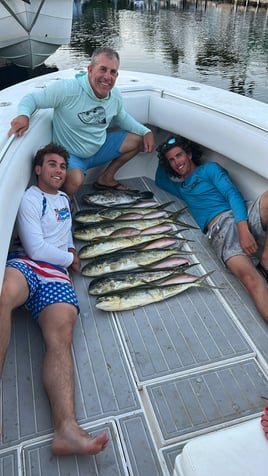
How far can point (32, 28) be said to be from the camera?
1176 centimetres

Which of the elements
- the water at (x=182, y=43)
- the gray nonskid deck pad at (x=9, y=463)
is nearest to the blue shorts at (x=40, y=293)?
the gray nonskid deck pad at (x=9, y=463)

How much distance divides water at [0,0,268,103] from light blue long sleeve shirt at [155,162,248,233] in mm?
12436

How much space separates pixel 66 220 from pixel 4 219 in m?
0.67

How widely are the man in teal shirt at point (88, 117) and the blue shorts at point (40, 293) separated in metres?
1.11

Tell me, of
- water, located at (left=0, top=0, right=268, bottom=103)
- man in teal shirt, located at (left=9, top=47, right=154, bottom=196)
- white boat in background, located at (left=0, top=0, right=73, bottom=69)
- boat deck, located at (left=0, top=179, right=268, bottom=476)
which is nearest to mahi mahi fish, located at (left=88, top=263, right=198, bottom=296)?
boat deck, located at (left=0, top=179, right=268, bottom=476)

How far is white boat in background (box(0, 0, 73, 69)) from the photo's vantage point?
36.0ft

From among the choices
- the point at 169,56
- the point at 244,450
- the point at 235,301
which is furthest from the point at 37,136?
the point at 169,56

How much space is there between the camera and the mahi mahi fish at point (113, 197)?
138 inches

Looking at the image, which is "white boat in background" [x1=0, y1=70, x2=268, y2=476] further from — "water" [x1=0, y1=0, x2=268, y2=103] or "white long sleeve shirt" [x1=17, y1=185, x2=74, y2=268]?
"water" [x1=0, y1=0, x2=268, y2=103]

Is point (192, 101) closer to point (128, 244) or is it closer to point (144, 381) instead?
point (128, 244)

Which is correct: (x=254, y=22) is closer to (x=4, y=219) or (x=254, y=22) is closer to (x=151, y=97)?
(x=151, y=97)

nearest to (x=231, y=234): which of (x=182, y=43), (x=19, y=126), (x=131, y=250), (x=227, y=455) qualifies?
(x=131, y=250)

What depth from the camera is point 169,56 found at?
20.2 metres

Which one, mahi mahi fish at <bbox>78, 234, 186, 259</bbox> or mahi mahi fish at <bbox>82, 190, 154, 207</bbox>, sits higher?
mahi mahi fish at <bbox>82, 190, 154, 207</bbox>
